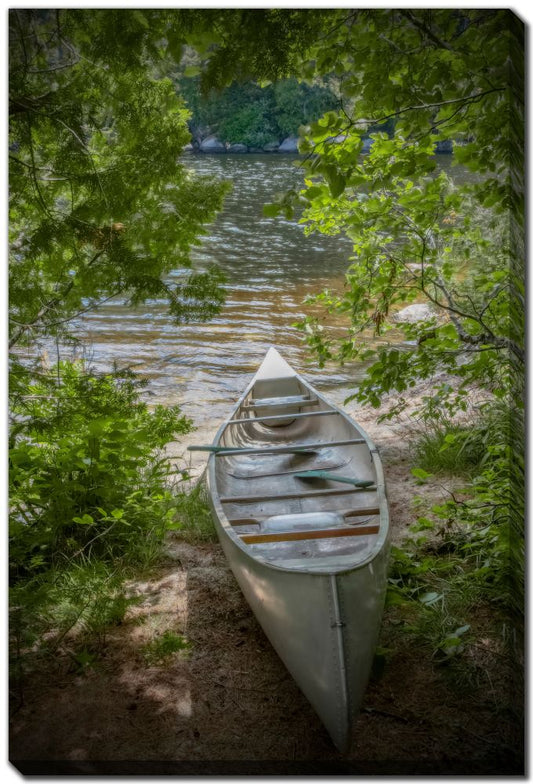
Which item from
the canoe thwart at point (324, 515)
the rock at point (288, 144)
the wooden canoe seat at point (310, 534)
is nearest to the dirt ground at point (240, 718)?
the wooden canoe seat at point (310, 534)

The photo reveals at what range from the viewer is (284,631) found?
1.88 m

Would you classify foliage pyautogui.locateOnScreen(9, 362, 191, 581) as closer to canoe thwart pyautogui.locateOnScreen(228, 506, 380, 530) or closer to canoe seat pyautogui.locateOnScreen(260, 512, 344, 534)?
canoe thwart pyautogui.locateOnScreen(228, 506, 380, 530)

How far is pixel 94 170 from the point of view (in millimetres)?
2154

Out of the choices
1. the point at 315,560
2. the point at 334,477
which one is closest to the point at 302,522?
the point at 334,477

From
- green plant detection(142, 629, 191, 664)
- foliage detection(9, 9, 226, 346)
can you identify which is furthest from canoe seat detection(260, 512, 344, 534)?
foliage detection(9, 9, 226, 346)

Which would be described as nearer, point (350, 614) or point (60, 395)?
point (350, 614)

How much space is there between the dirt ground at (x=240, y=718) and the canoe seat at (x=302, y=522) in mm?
411

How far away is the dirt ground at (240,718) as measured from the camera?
177cm

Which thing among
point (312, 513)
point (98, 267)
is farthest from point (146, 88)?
point (312, 513)

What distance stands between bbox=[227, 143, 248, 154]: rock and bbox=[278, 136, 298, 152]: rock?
0.13m

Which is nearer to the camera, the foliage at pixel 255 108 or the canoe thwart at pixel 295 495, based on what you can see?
the foliage at pixel 255 108

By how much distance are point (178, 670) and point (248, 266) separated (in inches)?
209

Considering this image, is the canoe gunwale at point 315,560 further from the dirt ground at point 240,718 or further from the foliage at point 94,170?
the foliage at point 94,170

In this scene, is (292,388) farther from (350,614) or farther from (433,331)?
(350,614)
